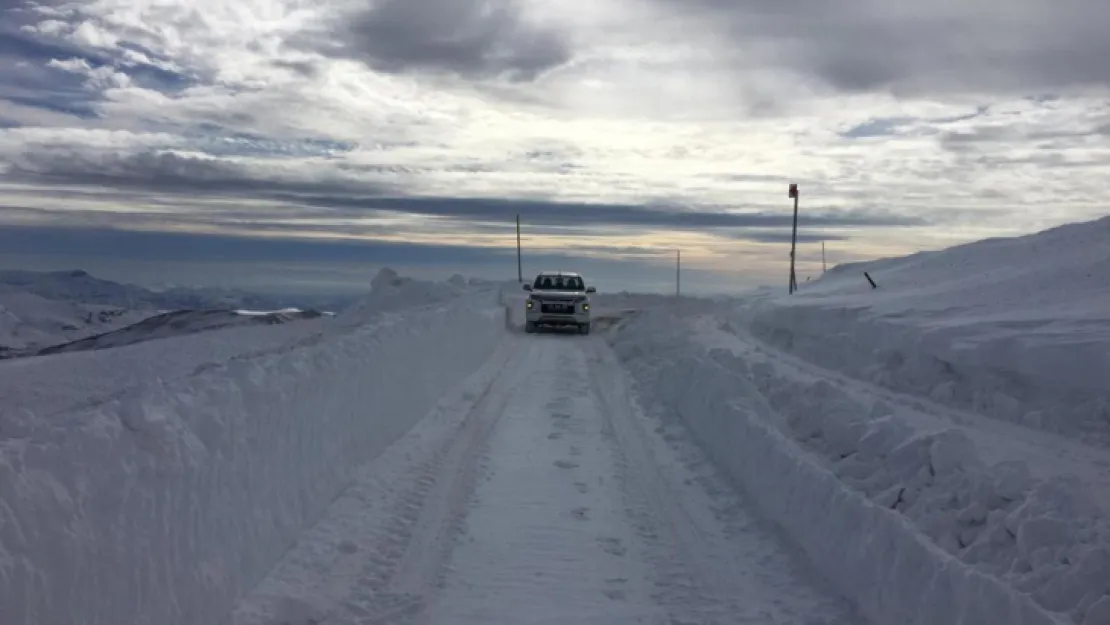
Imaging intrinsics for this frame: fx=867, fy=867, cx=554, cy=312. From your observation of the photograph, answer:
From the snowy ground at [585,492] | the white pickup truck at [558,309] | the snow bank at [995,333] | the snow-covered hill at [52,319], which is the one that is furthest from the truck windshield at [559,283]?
the snow-covered hill at [52,319]

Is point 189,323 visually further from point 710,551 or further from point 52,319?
point 52,319

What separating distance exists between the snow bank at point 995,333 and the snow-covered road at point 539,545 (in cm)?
379

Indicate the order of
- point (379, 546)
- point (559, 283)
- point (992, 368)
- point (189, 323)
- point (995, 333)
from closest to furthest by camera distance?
1. point (379, 546)
2. point (992, 368)
3. point (995, 333)
4. point (559, 283)
5. point (189, 323)

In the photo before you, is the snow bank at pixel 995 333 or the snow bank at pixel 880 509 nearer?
the snow bank at pixel 880 509

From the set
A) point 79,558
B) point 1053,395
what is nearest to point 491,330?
point 1053,395

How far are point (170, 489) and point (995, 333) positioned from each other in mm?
11088

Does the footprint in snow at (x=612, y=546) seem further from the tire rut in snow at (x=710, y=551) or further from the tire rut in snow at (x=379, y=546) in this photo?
the tire rut in snow at (x=379, y=546)

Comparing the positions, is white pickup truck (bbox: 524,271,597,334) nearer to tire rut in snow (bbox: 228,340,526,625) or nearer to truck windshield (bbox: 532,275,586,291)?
truck windshield (bbox: 532,275,586,291)

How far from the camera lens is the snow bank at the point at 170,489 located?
13.1 ft

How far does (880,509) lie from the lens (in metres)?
6.37

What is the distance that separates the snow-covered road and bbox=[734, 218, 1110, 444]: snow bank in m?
3.79

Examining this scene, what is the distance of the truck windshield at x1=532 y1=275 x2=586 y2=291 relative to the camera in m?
29.6

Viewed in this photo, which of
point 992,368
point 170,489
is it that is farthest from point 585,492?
point 992,368

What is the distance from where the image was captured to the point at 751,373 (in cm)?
1392
